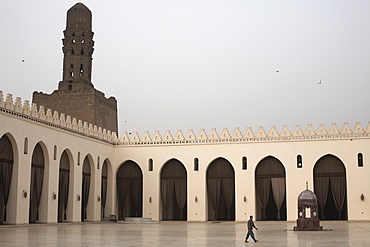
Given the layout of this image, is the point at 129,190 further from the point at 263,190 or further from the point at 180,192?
the point at 263,190

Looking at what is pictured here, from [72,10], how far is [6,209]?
2064 cm

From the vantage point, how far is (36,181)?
2589 centimetres

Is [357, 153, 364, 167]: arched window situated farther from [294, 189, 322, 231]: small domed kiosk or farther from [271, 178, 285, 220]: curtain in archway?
[294, 189, 322, 231]: small domed kiosk

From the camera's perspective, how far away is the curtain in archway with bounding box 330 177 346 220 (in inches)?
1206

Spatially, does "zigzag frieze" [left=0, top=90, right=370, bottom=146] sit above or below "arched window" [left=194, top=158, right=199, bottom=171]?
above

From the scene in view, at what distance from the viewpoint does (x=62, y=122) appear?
28.0 metres

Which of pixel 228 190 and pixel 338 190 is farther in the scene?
pixel 228 190

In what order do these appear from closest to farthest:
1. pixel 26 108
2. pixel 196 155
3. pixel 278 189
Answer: pixel 26 108, pixel 278 189, pixel 196 155

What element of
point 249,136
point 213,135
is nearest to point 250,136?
point 249,136

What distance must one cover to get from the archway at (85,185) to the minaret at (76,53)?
10004 mm

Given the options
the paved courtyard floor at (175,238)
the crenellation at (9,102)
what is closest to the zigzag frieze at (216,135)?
the crenellation at (9,102)

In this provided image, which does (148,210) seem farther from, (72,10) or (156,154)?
(72,10)

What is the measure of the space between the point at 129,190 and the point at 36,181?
876 centimetres

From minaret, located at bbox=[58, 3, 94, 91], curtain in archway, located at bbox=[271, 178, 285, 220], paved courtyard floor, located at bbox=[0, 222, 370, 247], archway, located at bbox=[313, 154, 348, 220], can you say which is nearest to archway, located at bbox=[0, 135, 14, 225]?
paved courtyard floor, located at bbox=[0, 222, 370, 247]
